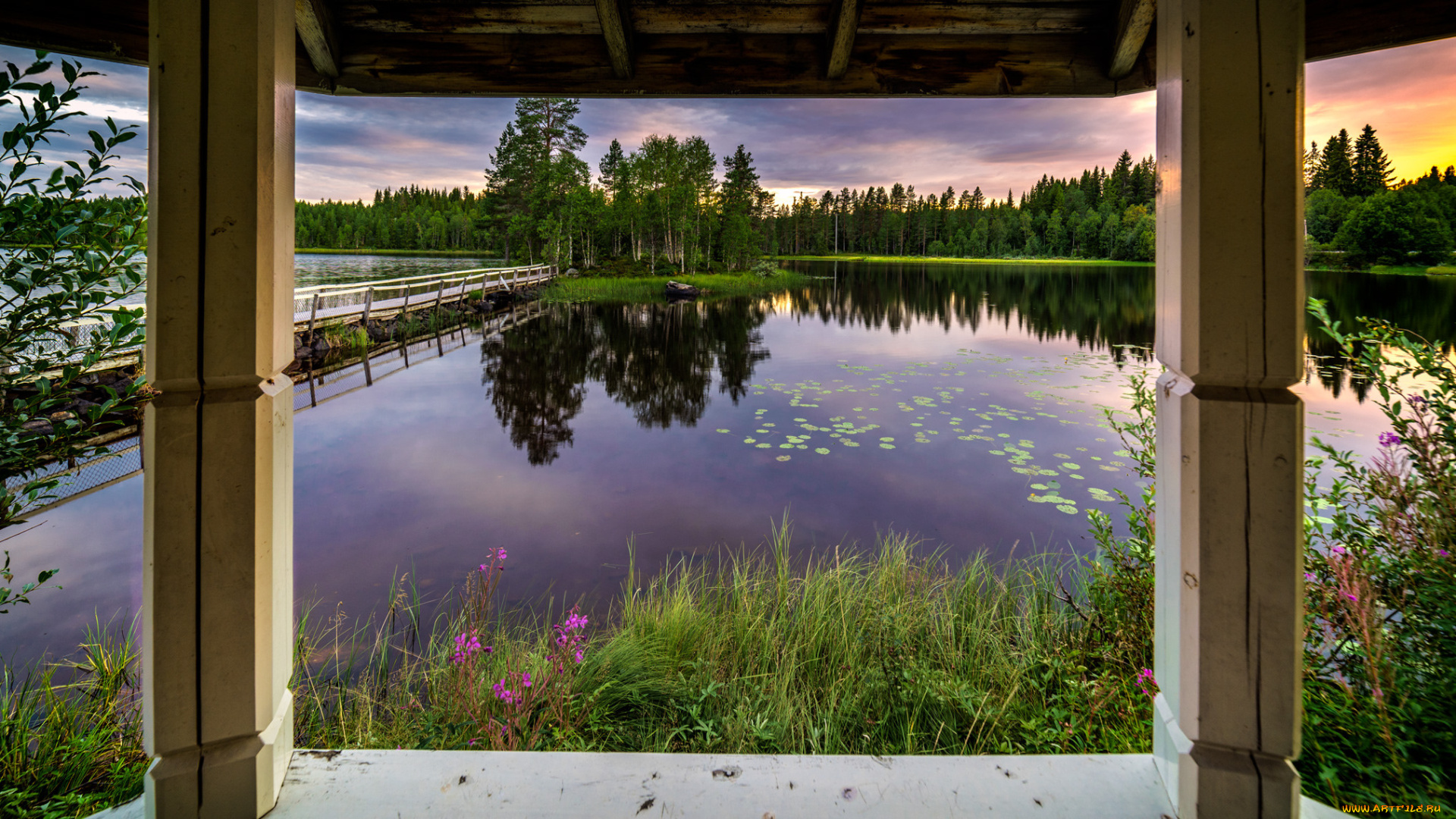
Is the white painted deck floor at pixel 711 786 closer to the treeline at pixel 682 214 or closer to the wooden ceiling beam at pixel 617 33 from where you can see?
the wooden ceiling beam at pixel 617 33

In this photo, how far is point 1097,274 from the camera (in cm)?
4431

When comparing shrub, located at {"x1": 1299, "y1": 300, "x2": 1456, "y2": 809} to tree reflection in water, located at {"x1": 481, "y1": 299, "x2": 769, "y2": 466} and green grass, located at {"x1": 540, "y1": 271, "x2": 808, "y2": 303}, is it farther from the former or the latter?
green grass, located at {"x1": 540, "y1": 271, "x2": 808, "y2": 303}

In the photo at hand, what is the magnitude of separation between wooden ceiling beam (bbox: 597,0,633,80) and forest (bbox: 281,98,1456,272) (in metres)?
23.3

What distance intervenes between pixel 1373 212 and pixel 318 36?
29843 millimetres

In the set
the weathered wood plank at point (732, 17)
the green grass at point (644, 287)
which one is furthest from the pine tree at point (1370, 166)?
the weathered wood plank at point (732, 17)

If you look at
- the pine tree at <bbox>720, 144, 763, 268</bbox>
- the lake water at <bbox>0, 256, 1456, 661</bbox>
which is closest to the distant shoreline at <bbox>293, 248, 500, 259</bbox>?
the pine tree at <bbox>720, 144, 763, 268</bbox>

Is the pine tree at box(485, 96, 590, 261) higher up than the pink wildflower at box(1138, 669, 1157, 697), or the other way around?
the pine tree at box(485, 96, 590, 261)

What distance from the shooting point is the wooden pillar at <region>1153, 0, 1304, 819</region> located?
1.16m

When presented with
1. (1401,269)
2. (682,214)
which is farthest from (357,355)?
(1401,269)

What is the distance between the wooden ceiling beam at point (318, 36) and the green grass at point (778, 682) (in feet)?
7.26

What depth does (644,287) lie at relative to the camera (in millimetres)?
28203

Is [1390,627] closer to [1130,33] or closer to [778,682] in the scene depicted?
[778,682]

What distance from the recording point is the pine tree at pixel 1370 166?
24.8 m

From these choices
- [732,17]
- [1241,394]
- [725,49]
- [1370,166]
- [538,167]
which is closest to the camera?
[1241,394]
